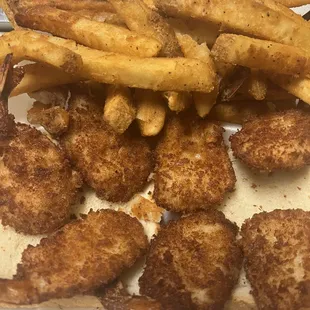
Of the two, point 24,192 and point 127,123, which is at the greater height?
point 127,123

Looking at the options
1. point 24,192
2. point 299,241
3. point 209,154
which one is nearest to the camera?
point 299,241

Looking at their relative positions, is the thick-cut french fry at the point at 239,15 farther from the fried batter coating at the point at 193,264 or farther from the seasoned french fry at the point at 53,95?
the fried batter coating at the point at 193,264

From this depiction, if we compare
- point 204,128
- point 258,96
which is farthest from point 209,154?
point 258,96

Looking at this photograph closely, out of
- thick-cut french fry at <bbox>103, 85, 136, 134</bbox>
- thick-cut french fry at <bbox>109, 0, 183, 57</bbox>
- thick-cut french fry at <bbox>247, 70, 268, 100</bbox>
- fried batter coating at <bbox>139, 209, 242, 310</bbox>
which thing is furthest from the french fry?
fried batter coating at <bbox>139, 209, 242, 310</bbox>

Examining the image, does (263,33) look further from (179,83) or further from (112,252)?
(112,252)

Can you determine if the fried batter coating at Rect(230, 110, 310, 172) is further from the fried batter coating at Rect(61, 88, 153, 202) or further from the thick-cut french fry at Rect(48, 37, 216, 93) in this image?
the fried batter coating at Rect(61, 88, 153, 202)

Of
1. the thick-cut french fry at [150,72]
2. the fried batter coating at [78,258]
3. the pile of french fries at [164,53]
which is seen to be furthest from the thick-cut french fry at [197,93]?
the fried batter coating at [78,258]

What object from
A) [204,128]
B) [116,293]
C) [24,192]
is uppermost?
[204,128]
